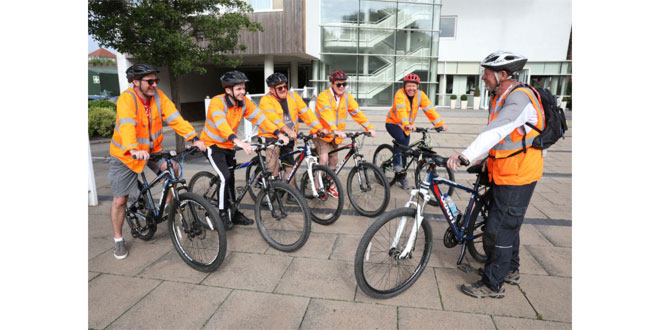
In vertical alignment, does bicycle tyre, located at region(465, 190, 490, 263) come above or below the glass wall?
below

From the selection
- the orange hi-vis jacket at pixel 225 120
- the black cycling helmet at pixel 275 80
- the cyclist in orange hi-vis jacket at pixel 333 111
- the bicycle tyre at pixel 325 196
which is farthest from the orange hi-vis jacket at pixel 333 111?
the orange hi-vis jacket at pixel 225 120

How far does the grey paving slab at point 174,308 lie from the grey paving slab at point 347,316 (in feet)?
2.51

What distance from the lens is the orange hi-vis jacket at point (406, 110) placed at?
5.52 metres

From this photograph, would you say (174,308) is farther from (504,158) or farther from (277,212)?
(504,158)

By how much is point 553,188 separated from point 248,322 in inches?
225

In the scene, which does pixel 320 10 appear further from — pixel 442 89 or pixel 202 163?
pixel 202 163

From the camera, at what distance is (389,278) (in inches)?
120

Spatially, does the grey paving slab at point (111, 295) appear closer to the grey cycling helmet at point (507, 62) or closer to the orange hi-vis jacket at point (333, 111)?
the orange hi-vis jacket at point (333, 111)

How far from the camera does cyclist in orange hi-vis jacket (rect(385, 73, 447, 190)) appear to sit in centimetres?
550

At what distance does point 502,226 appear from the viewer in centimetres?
272

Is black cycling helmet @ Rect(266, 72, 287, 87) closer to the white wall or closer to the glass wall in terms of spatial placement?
the glass wall

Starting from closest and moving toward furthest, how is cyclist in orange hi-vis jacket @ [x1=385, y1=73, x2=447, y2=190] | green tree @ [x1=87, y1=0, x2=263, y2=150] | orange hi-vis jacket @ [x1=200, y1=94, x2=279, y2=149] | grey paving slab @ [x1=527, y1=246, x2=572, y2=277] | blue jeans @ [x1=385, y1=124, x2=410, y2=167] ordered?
grey paving slab @ [x1=527, y1=246, x2=572, y2=277] → orange hi-vis jacket @ [x1=200, y1=94, x2=279, y2=149] → cyclist in orange hi-vis jacket @ [x1=385, y1=73, x2=447, y2=190] → blue jeans @ [x1=385, y1=124, x2=410, y2=167] → green tree @ [x1=87, y1=0, x2=263, y2=150]

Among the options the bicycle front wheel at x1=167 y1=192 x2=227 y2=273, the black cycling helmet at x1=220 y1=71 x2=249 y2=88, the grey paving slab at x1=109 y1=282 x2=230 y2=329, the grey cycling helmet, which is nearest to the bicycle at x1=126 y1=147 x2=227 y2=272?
the bicycle front wheel at x1=167 y1=192 x2=227 y2=273

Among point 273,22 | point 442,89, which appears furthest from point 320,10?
point 442,89
